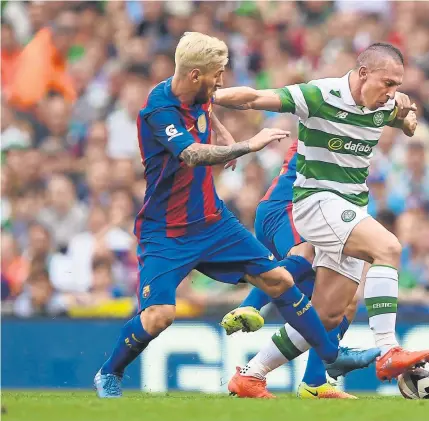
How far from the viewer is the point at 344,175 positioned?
8.51 meters

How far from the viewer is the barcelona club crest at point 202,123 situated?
322 inches

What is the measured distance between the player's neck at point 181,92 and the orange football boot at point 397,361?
207 cm

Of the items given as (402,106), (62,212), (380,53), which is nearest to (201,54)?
(380,53)

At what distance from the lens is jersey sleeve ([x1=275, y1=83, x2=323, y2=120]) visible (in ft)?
27.3

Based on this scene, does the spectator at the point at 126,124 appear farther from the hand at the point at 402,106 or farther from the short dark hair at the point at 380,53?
the short dark hair at the point at 380,53

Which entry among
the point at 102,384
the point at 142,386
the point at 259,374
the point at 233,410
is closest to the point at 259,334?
the point at 142,386

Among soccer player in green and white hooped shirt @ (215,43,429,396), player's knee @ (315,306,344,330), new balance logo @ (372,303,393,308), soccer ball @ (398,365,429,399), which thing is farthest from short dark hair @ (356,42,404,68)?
soccer ball @ (398,365,429,399)

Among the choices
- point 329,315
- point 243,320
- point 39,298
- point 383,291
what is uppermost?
point 383,291

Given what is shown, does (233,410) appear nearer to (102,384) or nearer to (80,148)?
(102,384)

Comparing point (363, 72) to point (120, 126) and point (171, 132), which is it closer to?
point (171, 132)

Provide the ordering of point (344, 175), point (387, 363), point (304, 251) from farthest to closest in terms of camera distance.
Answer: point (304, 251), point (344, 175), point (387, 363)

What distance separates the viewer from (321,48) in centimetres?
1512

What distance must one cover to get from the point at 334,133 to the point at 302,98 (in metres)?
0.33

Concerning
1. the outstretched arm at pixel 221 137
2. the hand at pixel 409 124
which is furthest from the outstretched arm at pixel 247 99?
the hand at pixel 409 124
